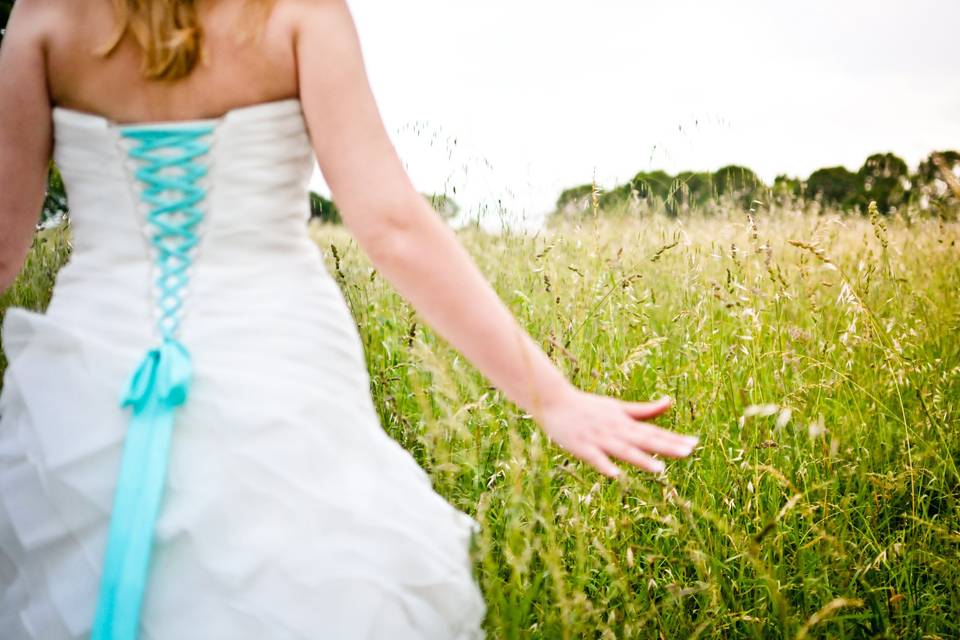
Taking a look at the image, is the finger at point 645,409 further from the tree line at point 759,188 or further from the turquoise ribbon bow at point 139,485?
the tree line at point 759,188

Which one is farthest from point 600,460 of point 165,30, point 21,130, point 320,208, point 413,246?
point 320,208

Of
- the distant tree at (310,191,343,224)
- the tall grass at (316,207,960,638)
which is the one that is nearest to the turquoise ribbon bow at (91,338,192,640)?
the tall grass at (316,207,960,638)

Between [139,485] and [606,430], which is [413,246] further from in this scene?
[139,485]

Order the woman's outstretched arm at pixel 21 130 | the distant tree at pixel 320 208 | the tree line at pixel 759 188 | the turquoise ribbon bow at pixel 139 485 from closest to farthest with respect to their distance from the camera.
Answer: the turquoise ribbon bow at pixel 139 485 < the woman's outstretched arm at pixel 21 130 < the tree line at pixel 759 188 < the distant tree at pixel 320 208

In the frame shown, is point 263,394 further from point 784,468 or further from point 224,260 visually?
point 784,468

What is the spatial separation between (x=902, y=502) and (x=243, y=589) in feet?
6.93

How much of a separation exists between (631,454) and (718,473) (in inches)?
51.4

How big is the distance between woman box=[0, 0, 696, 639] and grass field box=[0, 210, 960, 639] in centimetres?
26

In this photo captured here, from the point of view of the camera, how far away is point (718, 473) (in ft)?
7.48

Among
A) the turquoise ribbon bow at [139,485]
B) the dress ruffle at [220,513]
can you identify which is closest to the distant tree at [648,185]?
the dress ruffle at [220,513]

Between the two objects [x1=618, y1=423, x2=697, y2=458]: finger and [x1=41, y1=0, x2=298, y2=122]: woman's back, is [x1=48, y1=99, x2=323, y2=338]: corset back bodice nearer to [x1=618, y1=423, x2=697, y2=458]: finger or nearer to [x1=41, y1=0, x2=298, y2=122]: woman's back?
[x1=41, y1=0, x2=298, y2=122]: woman's back

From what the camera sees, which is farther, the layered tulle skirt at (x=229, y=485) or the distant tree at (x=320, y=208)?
the distant tree at (x=320, y=208)

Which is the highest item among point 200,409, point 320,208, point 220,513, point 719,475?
point 320,208

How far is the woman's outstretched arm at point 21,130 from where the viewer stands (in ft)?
3.91
